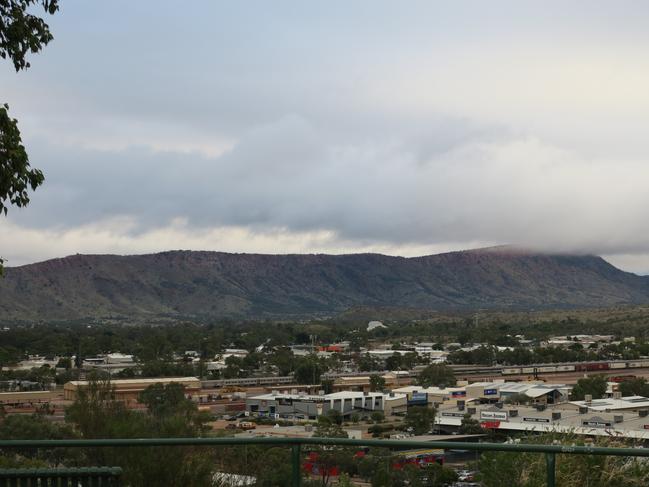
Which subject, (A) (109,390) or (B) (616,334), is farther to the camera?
(B) (616,334)

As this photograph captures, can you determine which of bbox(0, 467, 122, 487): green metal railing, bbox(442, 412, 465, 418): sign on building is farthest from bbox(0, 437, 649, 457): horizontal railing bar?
bbox(442, 412, 465, 418): sign on building

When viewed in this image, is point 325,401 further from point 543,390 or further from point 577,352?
point 577,352

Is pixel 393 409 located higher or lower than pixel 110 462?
lower

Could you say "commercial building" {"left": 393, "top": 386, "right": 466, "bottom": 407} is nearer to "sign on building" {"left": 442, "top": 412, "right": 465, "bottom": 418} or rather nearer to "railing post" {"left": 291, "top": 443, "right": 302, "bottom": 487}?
"sign on building" {"left": 442, "top": 412, "right": 465, "bottom": 418}

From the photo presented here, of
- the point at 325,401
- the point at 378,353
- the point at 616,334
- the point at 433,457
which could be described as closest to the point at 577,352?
the point at 378,353

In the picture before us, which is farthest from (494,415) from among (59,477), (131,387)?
(59,477)

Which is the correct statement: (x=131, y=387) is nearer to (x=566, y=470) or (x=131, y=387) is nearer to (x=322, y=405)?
(x=322, y=405)
